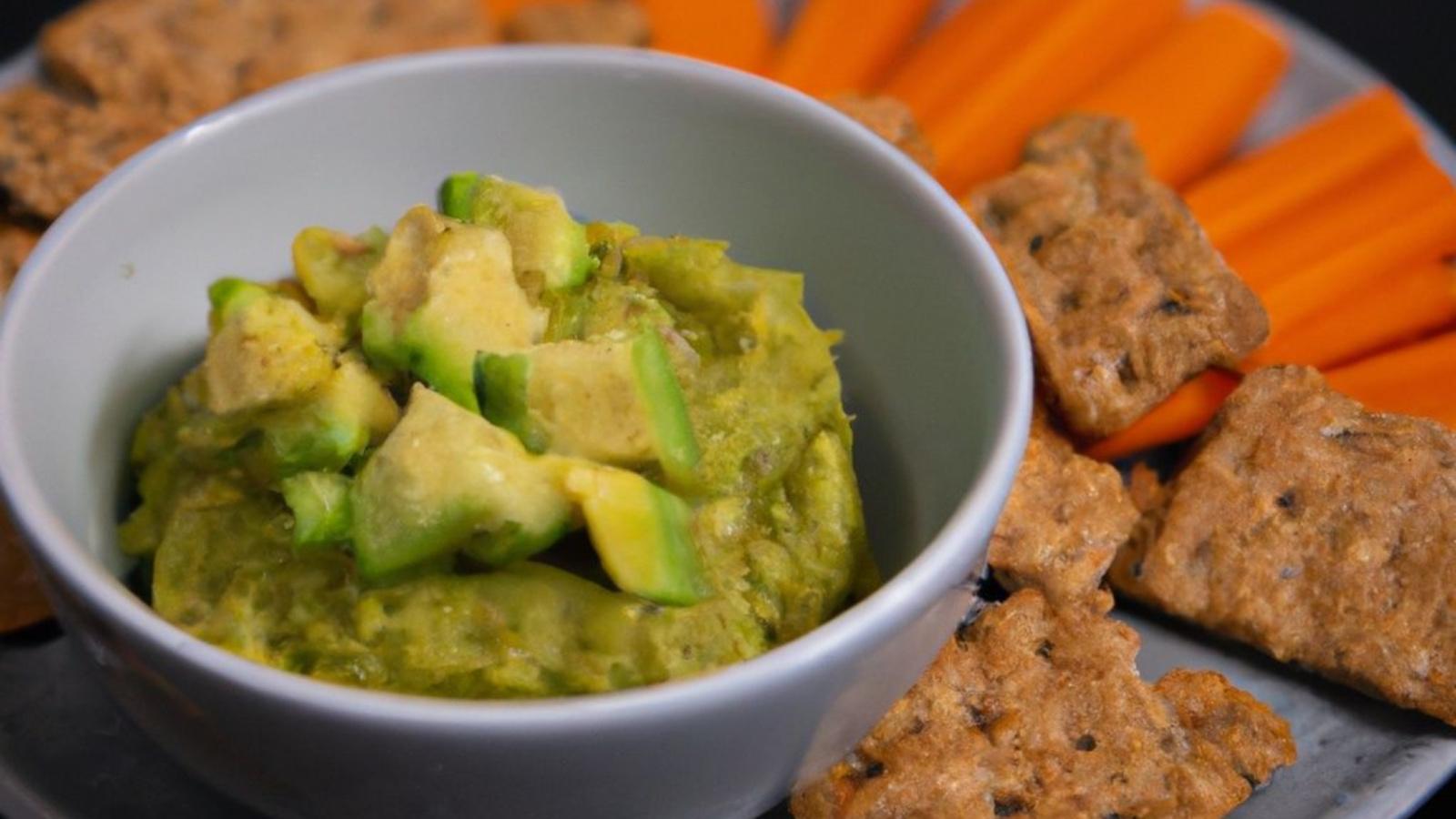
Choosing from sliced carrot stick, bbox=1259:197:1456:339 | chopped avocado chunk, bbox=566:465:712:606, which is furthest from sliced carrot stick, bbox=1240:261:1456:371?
chopped avocado chunk, bbox=566:465:712:606

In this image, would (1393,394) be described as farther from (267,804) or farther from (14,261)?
(14,261)

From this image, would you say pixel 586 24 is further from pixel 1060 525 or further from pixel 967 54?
pixel 1060 525

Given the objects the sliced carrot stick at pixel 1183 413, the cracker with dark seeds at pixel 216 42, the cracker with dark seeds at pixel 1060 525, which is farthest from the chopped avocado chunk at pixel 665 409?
the cracker with dark seeds at pixel 216 42

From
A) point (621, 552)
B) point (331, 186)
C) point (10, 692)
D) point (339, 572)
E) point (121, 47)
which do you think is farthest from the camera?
point (121, 47)

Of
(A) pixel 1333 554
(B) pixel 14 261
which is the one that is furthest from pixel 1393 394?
(B) pixel 14 261

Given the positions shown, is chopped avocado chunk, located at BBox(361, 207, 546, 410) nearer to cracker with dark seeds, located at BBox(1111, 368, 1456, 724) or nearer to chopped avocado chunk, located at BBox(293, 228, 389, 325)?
chopped avocado chunk, located at BBox(293, 228, 389, 325)
